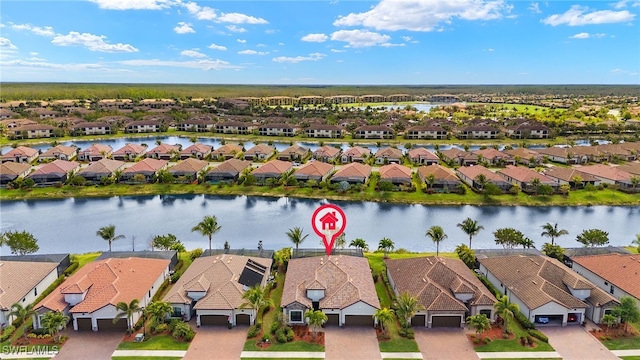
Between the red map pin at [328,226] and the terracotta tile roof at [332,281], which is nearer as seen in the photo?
the terracotta tile roof at [332,281]

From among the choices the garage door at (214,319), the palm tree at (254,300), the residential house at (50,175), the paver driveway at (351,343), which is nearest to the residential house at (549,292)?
the paver driveway at (351,343)

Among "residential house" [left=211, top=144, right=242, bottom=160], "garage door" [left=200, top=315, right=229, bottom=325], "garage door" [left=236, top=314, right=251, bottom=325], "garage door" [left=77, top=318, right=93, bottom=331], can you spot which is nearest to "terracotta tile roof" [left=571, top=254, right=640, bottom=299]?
"garage door" [left=236, top=314, right=251, bottom=325]

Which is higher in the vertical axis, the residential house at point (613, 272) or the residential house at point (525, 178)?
the residential house at point (525, 178)

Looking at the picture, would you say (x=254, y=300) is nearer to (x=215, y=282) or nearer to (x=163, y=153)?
(x=215, y=282)

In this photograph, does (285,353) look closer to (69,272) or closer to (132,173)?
(69,272)

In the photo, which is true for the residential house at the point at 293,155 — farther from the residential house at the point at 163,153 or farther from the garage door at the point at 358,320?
the garage door at the point at 358,320

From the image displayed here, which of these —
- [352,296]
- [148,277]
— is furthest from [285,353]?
[148,277]
